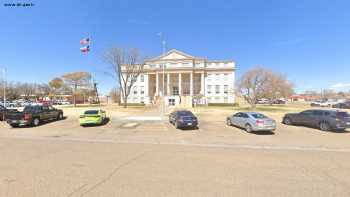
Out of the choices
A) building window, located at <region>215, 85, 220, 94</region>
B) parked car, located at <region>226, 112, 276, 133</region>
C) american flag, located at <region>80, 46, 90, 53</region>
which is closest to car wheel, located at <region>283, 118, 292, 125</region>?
parked car, located at <region>226, 112, 276, 133</region>

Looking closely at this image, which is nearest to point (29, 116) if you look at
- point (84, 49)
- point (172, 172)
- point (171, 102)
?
point (84, 49)

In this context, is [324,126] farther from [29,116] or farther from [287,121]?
[29,116]

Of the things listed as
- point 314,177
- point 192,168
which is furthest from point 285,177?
point 192,168

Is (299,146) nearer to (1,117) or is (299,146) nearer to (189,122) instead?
(189,122)

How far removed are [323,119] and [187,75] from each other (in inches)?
1971

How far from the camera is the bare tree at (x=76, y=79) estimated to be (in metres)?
55.8

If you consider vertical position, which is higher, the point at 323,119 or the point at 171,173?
the point at 323,119

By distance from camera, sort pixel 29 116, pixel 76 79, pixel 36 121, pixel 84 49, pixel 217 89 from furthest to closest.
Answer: pixel 217 89, pixel 76 79, pixel 84 49, pixel 36 121, pixel 29 116

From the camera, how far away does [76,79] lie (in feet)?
184

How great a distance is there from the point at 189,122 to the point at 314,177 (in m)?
10.1

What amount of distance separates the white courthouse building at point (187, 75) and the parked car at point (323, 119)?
132 ft

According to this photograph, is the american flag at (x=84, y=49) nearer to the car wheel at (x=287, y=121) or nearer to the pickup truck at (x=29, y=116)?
the pickup truck at (x=29, y=116)

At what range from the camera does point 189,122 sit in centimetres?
1471

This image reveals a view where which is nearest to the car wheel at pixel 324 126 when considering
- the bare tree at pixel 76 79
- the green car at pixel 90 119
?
the green car at pixel 90 119
